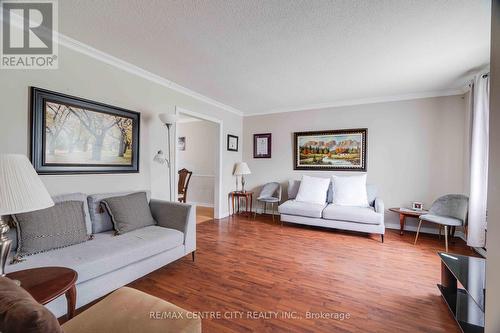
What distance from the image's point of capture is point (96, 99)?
2.42m

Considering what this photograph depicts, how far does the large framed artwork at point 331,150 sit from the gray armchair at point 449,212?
1.20 m

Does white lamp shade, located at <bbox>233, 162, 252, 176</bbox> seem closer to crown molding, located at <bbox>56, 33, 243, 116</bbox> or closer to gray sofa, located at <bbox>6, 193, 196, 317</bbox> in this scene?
crown molding, located at <bbox>56, 33, 243, 116</bbox>

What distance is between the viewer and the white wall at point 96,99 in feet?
6.09

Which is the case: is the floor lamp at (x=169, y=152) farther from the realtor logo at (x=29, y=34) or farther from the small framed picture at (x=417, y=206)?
the small framed picture at (x=417, y=206)

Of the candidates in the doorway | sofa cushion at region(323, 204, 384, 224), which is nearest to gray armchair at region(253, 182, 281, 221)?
sofa cushion at region(323, 204, 384, 224)

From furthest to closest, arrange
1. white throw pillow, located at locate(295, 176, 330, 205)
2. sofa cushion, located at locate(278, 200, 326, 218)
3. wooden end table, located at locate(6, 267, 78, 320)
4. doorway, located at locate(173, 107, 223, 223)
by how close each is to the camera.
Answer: doorway, located at locate(173, 107, 223, 223) < white throw pillow, located at locate(295, 176, 330, 205) < sofa cushion, located at locate(278, 200, 326, 218) < wooden end table, located at locate(6, 267, 78, 320)

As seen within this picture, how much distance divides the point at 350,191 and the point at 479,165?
1.60m

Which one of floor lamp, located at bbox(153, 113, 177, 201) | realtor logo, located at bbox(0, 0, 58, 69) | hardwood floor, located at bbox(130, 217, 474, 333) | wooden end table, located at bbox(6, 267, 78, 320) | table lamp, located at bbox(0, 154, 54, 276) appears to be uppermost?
realtor logo, located at bbox(0, 0, 58, 69)

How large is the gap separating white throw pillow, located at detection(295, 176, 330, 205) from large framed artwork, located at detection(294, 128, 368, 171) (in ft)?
1.27

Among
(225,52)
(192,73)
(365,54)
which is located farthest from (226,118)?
(365,54)

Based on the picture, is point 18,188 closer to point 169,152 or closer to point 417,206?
point 169,152

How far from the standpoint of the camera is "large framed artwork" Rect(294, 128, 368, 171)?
4094mm

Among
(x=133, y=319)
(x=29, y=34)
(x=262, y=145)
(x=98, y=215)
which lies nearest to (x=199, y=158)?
(x=262, y=145)

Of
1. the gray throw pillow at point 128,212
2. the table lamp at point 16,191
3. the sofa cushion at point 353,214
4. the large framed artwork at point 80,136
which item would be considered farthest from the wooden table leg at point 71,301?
the sofa cushion at point 353,214
